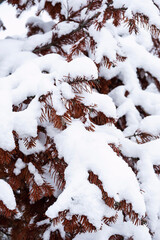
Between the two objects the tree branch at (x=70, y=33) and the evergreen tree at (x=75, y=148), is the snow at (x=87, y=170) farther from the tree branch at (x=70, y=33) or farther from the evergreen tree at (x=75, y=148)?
the tree branch at (x=70, y=33)

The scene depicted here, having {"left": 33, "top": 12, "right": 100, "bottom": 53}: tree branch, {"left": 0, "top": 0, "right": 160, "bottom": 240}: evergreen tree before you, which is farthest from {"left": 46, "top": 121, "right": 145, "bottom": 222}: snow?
{"left": 33, "top": 12, "right": 100, "bottom": 53}: tree branch

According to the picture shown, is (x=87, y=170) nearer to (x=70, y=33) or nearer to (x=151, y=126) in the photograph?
(x=151, y=126)

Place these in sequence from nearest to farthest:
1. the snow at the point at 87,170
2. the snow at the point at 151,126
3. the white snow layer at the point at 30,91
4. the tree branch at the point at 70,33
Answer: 1. the snow at the point at 87,170
2. the white snow layer at the point at 30,91
3. the snow at the point at 151,126
4. the tree branch at the point at 70,33

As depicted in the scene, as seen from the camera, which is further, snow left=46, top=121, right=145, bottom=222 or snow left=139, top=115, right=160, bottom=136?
snow left=139, top=115, right=160, bottom=136

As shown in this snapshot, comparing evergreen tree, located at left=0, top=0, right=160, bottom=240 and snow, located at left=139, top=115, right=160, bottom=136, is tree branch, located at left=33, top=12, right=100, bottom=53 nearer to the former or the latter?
evergreen tree, located at left=0, top=0, right=160, bottom=240

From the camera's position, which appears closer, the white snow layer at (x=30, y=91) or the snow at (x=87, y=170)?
the snow at (x=87, y=170)

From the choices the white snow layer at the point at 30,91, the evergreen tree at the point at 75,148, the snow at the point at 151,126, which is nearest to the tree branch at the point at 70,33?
the evergreen tree at the point at 75,148

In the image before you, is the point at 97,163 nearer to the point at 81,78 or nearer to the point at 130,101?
the point at 81,78

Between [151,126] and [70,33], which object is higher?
[70,33]

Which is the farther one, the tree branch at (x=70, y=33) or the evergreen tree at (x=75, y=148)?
the tree branch at (x=70, y=33)

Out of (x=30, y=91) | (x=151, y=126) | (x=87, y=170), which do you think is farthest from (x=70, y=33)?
(x=87, y=170)

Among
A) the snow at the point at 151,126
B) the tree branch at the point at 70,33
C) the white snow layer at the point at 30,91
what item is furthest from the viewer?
the tree branch at the point at 70,33

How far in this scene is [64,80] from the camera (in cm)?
139

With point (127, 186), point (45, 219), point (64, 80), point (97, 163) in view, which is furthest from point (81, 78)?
point (45, 219)
